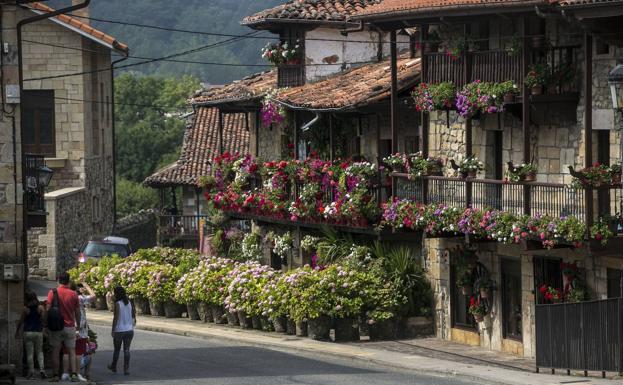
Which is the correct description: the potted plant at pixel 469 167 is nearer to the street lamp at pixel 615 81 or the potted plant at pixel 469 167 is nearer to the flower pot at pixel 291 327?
the flower pot at pixel 291 327

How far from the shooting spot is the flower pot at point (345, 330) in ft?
104

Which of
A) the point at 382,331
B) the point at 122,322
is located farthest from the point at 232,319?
the point at 122,322

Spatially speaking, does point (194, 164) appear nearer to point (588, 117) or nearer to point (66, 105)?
Result: point (66, 105)

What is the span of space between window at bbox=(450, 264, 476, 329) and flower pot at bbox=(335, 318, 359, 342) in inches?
88.5

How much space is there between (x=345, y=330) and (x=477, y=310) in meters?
2.84

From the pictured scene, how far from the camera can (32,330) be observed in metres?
24.0

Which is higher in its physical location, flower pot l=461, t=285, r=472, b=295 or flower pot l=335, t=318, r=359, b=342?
flower pot l=461, t=285, r=472, b=295

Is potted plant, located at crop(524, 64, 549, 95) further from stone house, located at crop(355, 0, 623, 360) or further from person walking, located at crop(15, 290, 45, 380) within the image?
person walking, located at crop(15, 290, 45, 380)

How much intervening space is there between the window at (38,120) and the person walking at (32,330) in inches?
1176

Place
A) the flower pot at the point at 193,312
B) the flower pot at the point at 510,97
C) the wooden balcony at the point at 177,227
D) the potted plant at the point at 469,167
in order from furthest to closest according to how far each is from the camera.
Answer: the wooden balcony at the point at 177,227 → the flower pot at the point at 193,312 → the potted plant at the point at 469,167 → the flower pot at the point at 510,97

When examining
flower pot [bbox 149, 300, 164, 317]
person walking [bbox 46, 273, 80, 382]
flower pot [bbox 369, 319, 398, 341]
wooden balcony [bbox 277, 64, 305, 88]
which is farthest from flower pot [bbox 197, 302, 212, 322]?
person walking [bbox 46, 273, 80, 382]

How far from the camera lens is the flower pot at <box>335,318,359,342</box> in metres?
31.8

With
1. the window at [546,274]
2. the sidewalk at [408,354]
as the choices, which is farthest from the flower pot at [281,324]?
the window at [546,274]

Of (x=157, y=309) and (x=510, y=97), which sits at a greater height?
(x=510, y=97)
